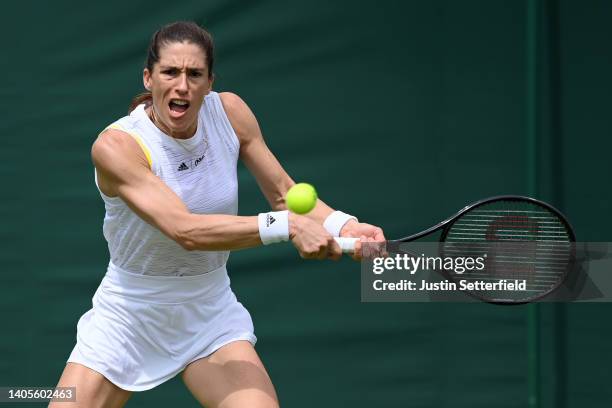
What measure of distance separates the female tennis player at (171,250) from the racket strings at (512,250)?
61 cm

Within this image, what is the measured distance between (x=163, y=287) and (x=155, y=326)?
0.13 meters

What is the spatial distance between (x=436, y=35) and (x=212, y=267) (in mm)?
Answer: 1763

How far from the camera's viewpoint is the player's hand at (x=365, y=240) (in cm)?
351

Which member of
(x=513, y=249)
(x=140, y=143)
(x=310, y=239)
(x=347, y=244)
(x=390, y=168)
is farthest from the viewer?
(x=390, y=168)

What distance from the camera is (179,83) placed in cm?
357

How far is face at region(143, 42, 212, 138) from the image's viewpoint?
3.58m

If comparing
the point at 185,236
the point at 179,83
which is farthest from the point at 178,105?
the point at 185,236

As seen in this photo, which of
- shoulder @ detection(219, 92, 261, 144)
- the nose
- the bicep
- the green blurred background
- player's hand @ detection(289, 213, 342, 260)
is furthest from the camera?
the green blurred background

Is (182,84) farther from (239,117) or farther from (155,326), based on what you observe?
(155,326)

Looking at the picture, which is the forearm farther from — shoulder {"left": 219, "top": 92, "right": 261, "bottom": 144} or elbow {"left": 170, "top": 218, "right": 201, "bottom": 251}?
shoulder {"left": 219, "top": 92, "right": 261, "bottom": 144}

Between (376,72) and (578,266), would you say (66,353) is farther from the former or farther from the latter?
(578,266)

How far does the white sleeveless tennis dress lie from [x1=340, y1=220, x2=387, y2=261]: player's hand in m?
0.39

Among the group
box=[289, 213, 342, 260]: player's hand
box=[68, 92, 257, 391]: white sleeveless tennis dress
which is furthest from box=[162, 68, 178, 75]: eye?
box=[289, 213, 342, 260]: player's hand

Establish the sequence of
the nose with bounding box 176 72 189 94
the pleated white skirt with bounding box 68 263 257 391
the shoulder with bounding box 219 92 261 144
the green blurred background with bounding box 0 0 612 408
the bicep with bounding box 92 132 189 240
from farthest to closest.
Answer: the green blurred background with bounding box 0 0 612 408 → the shoulder with bounding box 219 92 261 144 → the pleated white skirt with bounding box 68 263 257 391 → the nose with bounding box 176 72 189 94 → the bicep with bounding box 92 132 189 240
